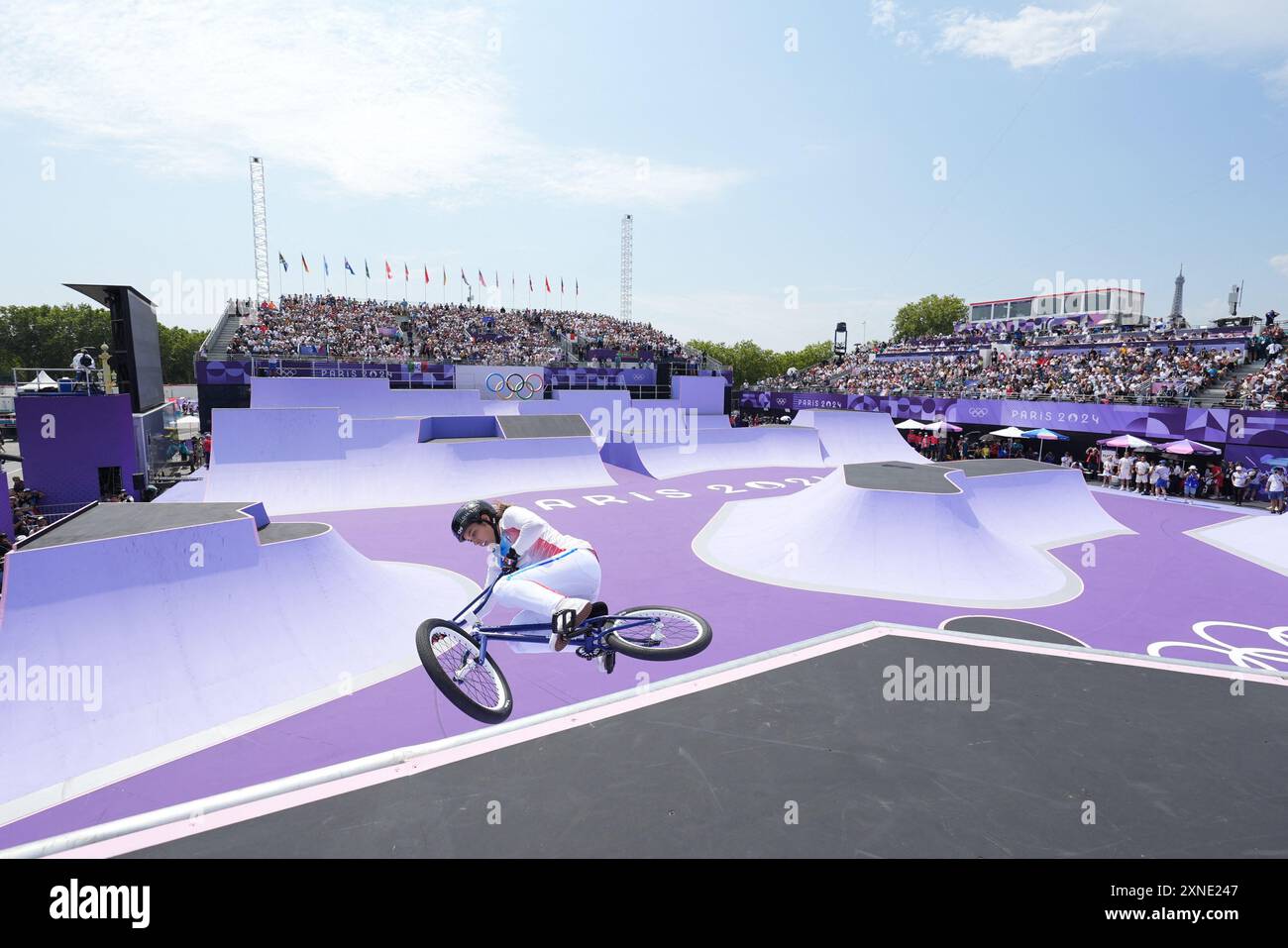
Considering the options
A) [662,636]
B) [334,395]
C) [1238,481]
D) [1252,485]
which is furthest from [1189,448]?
[334,395]

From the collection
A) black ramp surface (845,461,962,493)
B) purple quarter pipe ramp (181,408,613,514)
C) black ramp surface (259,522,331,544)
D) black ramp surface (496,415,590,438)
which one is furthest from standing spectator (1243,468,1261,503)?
black ramp surface (259,522,331,544)

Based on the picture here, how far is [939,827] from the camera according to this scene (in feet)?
10.2

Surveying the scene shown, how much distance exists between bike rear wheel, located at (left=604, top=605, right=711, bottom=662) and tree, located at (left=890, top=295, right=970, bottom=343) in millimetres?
99332

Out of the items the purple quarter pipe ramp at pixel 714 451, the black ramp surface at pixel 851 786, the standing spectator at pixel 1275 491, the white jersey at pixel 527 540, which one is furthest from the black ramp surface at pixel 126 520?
the standing spectator at pixel 1275 491

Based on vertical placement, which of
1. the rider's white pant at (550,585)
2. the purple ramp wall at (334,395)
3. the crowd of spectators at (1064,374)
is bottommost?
the rider's white pant at (550,585)

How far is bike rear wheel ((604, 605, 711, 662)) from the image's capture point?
4.82 meters

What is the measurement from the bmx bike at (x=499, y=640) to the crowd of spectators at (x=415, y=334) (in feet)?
105

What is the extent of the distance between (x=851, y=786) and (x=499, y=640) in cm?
258

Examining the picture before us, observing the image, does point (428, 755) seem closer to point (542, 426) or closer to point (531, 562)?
point (531, 562)

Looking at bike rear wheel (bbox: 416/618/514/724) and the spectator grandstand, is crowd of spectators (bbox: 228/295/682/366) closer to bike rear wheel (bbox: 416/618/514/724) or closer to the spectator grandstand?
the spectator grandstand

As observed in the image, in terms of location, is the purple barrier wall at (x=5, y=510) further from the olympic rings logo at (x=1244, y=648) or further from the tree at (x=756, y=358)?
the tree at (x=756, y=358)

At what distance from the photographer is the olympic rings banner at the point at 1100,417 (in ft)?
75.8

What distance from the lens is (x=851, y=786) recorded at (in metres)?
3.47
